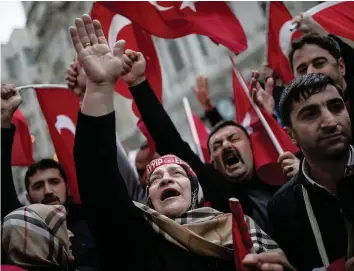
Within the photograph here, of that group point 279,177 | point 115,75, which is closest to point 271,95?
point 279,177

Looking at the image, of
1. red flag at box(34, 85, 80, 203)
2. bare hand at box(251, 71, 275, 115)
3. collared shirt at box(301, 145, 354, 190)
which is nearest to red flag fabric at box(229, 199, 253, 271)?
collared shirt at box(301, 145, 354, 190)

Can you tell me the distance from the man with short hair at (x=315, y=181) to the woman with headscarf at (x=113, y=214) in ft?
0.48

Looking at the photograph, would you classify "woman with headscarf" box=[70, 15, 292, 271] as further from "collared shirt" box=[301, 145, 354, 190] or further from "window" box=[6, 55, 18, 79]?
"window" box=[6, 55, 18, 79]

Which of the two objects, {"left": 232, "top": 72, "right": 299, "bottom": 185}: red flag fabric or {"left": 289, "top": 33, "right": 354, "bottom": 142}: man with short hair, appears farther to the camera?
{"left": 232, "top": 72, "right": 299, "bottom": 185}: red flag fabric

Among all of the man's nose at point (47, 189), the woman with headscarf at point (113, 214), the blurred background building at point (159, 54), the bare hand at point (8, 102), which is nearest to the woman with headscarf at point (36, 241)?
the woman with headscarf at point (113, 214)

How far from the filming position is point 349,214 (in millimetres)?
1743

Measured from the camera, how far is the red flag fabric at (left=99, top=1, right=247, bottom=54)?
4.38 meters

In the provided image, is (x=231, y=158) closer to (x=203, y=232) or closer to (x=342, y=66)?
(x=342, y=66)

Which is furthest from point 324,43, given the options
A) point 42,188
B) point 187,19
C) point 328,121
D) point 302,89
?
point 42,188

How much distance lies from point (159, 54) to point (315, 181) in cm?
1656

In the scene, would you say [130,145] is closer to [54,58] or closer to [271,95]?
[54,58]

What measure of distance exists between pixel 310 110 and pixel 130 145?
57.3ft

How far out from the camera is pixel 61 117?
14.3ft

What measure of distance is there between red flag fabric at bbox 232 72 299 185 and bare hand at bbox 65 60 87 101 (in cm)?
130
